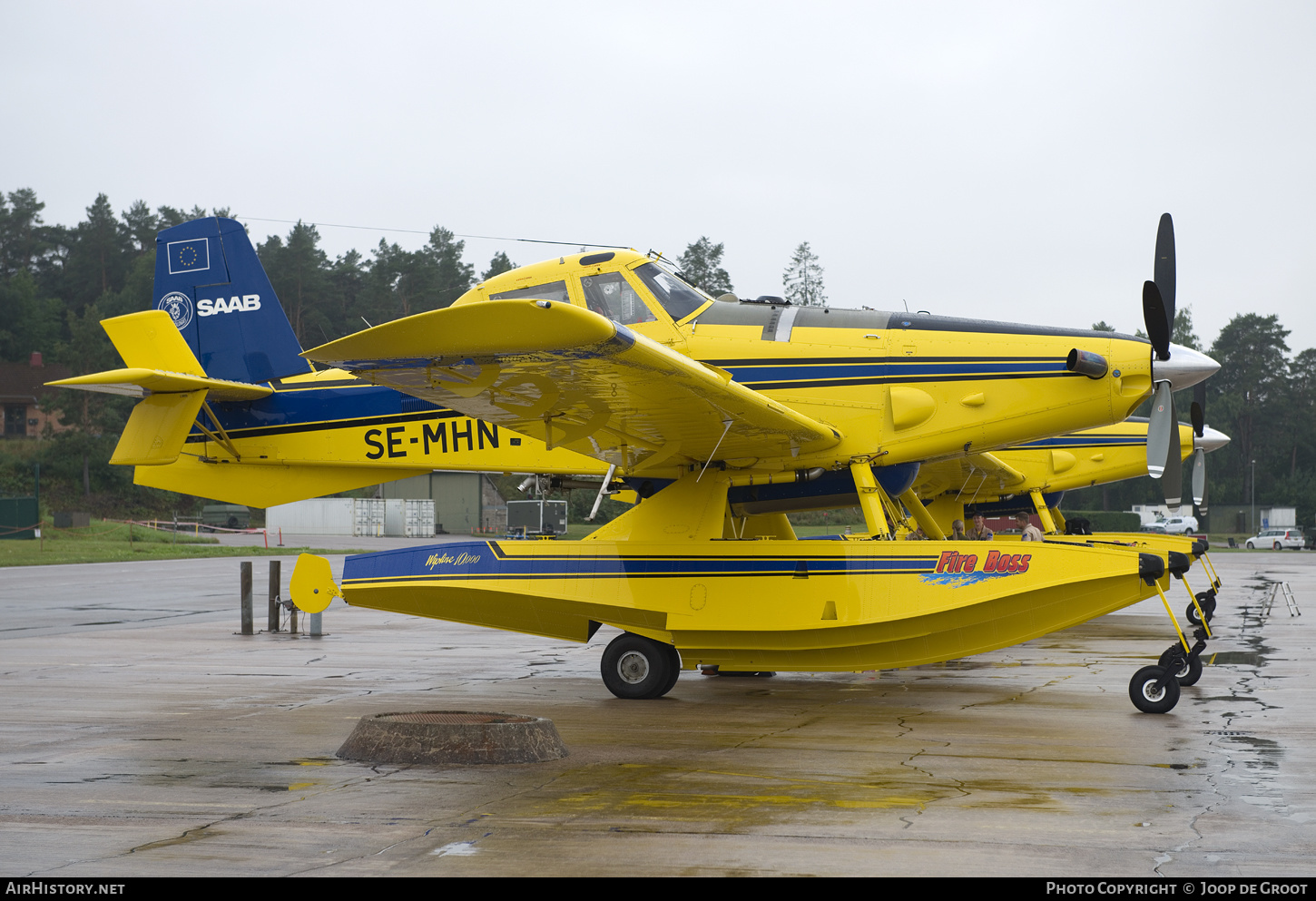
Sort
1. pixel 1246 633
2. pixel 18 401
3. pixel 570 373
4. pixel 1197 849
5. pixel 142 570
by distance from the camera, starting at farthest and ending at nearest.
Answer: pixel 18 401
pixel 142 570
pixel 1246 633
pixel 570 373
pixel 1197 849

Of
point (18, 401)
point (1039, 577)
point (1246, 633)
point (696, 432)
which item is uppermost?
point (18, 401)

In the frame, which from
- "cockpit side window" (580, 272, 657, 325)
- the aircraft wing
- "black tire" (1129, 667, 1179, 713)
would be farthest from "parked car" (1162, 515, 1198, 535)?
the aircraft wing

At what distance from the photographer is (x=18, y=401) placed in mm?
75125

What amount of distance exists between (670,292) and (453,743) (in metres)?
4.90

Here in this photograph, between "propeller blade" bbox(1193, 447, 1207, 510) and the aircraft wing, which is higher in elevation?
the aircraft wing

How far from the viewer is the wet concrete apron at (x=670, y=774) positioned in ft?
14.6

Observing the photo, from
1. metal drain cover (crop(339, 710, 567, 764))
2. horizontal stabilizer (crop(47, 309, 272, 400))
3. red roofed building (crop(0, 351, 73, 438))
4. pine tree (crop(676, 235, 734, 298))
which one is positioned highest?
pine tree (crop(676, 235, 734, 298))

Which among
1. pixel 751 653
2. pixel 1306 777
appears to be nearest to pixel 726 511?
pixel 751 653

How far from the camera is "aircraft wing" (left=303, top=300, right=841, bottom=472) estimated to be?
6.30 metres

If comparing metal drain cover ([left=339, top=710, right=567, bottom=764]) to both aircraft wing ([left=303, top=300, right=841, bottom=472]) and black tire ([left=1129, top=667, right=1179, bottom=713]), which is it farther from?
black tire ([left=1129, top=667, right=1179, bottom=713])

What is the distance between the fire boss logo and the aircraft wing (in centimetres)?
137
